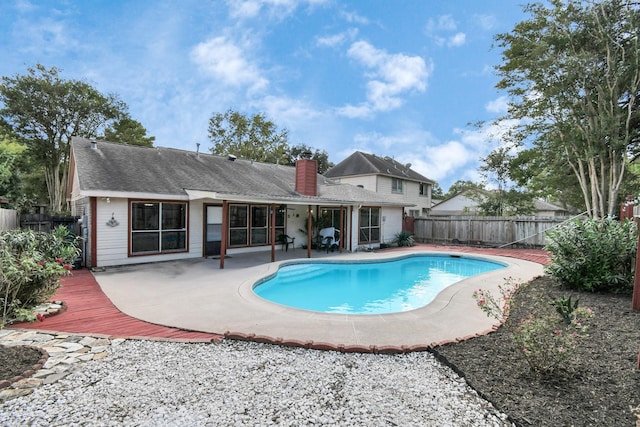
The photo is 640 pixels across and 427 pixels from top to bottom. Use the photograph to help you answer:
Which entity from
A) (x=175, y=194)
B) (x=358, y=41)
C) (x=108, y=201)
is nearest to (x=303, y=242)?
(x=175, y=194)

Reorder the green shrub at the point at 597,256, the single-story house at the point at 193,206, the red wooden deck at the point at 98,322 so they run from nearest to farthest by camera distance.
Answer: the red wooden deck at the point at 98,322 < the green shrub at the point at 597,256 < the single-story house at the point at 193,206

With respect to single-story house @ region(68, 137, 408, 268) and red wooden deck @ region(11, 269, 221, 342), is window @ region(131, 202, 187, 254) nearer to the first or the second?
single-story house @ region(68, 137, 408, 268)

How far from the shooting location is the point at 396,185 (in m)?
27.5

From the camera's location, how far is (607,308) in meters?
5.93

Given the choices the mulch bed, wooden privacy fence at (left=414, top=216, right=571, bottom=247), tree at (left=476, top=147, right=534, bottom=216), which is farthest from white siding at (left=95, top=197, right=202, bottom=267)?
tree at (left=476, top=147, right=534, bottom=216)

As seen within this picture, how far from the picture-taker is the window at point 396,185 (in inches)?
1068

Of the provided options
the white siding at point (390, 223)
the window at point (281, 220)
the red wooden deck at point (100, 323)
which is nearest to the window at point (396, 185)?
the white siding at point (390, 223)

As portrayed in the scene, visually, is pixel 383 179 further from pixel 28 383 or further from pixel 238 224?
pixel 28 383

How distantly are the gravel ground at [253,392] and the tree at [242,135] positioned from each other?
28.4 metres

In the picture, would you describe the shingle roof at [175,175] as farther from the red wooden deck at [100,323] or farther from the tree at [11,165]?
the tree at [11,165]

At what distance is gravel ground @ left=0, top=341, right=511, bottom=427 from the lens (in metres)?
2.81

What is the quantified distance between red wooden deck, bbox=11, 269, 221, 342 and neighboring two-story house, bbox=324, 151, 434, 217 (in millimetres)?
21459

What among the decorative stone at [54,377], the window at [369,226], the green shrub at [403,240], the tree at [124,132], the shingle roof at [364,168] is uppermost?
the tree at [124,132]

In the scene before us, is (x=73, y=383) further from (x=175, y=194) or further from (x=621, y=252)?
(x=621, y=252)
